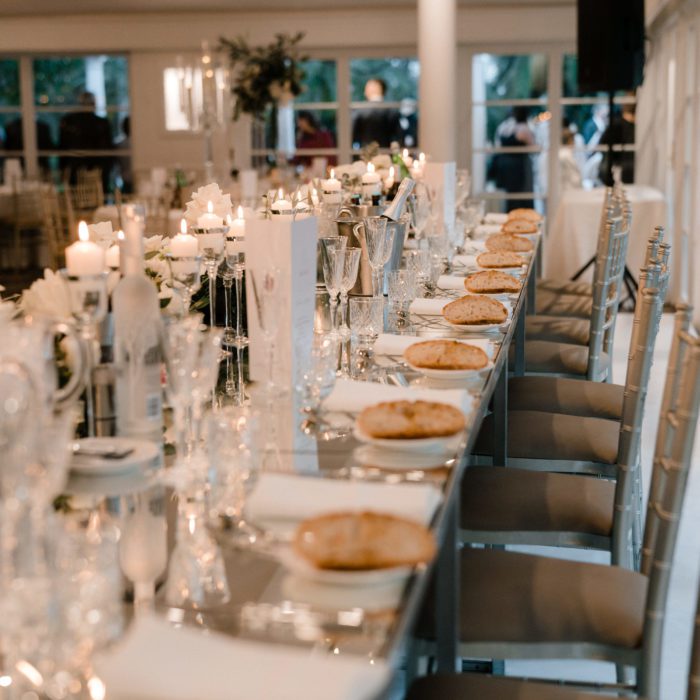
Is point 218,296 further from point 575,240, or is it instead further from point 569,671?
point 575,240

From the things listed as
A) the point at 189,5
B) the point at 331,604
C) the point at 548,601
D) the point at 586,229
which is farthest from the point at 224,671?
the point at 189,5

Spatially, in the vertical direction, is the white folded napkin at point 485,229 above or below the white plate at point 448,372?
above

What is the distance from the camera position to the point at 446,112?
28.2 feet

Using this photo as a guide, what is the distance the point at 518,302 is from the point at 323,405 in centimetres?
128

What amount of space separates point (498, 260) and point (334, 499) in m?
2.52

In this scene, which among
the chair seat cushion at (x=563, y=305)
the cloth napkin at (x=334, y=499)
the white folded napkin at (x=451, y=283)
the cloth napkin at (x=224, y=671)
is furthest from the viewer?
the chair seat cushion at (x=563, y=305)

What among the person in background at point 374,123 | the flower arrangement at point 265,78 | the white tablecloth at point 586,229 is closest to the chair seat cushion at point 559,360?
the white tablecloth at point 586,229

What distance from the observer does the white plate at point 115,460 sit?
1.57 m

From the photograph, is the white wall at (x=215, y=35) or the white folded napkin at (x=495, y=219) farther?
the white wall at (x=215, y=35)

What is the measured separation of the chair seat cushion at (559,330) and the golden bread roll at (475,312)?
1.56 m

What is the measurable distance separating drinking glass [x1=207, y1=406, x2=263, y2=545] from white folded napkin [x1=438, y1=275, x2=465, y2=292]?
1.85 meters

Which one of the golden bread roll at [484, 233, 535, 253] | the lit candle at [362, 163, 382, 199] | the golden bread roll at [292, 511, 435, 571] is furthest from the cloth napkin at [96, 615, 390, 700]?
the golden bread roll at [484, 233, 535, 253]

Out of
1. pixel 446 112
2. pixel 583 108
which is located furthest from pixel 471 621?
pixel 583 108

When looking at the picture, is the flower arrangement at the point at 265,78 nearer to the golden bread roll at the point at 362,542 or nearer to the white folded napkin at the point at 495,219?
the white folded napkin at the point at 495,219
